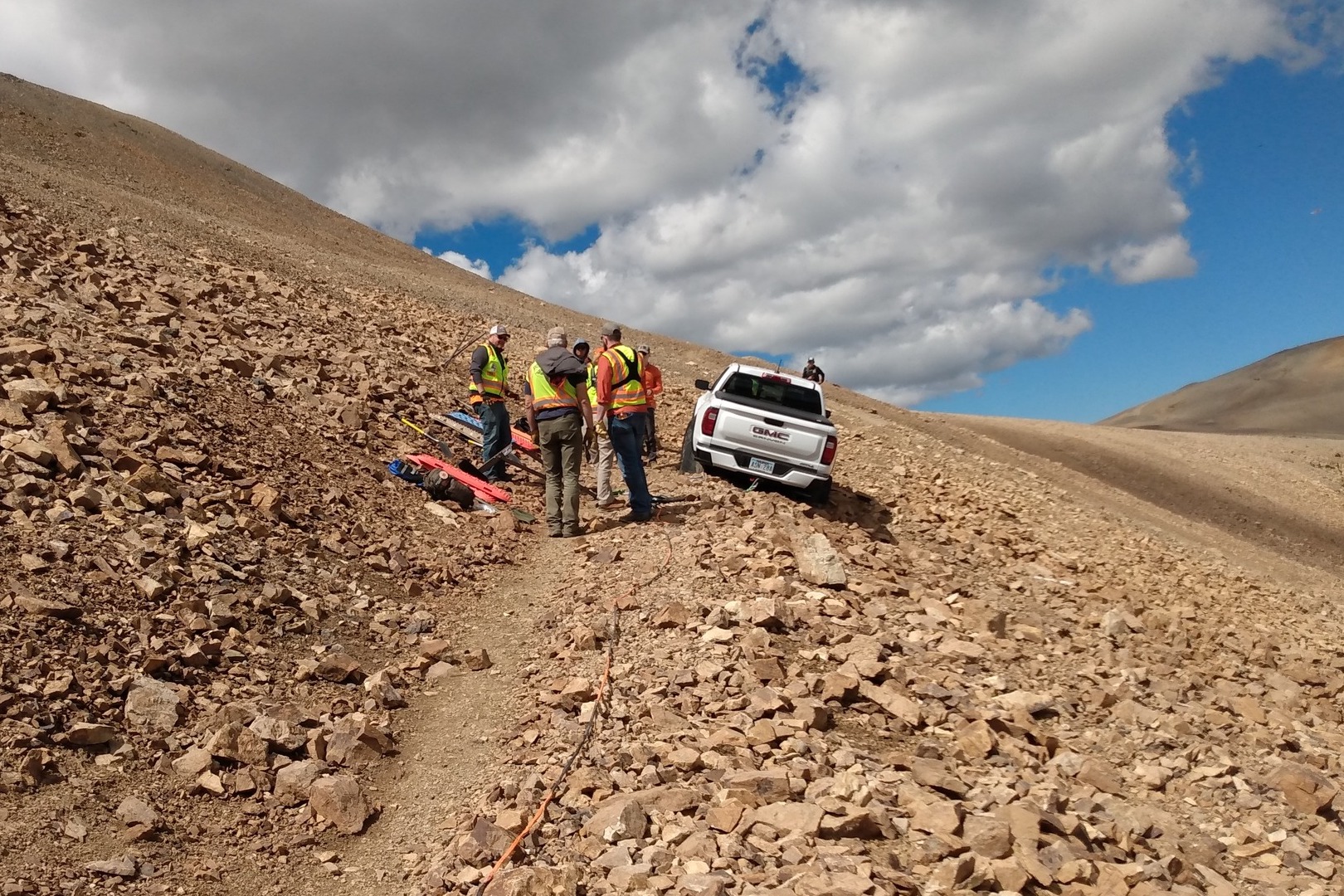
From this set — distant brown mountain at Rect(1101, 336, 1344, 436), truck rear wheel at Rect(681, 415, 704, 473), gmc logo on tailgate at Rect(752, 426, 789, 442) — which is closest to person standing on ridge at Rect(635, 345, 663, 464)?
truck rear wheel at Rect(681, 415, 704, 473)

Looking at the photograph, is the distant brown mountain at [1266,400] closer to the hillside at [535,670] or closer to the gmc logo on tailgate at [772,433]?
the gmc logo on tailgate at [772,433]

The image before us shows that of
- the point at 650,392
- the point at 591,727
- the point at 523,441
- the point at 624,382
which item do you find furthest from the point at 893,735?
the point at 523,441

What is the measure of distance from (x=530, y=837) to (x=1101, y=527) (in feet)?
39.1

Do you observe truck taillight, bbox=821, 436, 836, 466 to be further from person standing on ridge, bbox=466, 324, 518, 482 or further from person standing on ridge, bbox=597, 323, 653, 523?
person standing on ridge, bbox=466, 324, 518, 482

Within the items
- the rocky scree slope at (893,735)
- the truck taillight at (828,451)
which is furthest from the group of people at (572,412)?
the truck taillight at (828,451)

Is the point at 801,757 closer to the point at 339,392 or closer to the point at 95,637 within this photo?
the point at 95,637

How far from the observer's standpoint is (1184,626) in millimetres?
10148

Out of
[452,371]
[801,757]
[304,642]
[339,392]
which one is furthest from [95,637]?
[452,371]

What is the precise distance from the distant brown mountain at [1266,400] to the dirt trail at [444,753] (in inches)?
2671

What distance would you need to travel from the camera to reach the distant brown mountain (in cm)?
6806

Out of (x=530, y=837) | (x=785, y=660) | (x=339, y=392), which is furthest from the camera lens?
(x=339, y=392)

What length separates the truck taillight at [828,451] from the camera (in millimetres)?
10938

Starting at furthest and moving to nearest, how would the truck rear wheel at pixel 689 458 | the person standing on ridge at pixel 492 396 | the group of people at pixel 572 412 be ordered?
the truck rear wheel at pixel 689 458 → the person standing on ridge at pixel 492 396 → the group of people at pixel 572 412

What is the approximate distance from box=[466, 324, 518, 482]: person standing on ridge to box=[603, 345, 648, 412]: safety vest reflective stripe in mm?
1615
